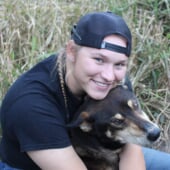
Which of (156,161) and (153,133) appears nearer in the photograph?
(153,133)

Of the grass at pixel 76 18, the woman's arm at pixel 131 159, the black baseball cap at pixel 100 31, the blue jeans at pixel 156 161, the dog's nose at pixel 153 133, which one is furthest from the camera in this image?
the grass at pixel 76 18

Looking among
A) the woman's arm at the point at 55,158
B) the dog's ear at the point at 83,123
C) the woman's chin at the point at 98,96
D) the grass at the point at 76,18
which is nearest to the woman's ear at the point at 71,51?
the woman's chin at the point at 98,96

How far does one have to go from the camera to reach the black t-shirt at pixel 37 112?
2.36 meters

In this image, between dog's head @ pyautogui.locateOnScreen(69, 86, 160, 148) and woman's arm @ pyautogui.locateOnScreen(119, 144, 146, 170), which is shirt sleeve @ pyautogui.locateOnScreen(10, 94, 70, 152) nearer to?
dog's head @ pyautogui.locateOnScreen(69, 86, 160, 148)

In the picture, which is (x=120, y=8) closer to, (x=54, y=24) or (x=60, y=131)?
(x=54, y=24)

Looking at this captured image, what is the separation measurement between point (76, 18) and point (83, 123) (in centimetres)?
204

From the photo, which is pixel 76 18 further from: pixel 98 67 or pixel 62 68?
pixel 98 67

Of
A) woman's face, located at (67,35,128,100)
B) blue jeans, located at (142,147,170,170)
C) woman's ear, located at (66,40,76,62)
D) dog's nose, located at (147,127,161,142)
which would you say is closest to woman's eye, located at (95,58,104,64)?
woman's face, located at (67,35,128,100)

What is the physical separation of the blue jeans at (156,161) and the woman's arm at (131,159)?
0.30 m

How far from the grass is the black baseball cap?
159 cm

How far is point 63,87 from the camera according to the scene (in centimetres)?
250

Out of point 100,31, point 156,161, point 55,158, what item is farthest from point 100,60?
point 156,161

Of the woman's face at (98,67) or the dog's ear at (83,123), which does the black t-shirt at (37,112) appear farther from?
the woman's face at (98,67)

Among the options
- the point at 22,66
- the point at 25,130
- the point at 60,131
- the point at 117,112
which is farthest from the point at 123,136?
the point at 22,66
